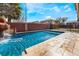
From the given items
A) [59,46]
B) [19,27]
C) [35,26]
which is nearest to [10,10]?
[19,27]

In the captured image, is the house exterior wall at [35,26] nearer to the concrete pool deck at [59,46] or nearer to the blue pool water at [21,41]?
the blue pool water at [21,41]

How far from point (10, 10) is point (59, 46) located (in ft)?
2.04

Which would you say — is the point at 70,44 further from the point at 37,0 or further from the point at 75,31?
the point at 37,0

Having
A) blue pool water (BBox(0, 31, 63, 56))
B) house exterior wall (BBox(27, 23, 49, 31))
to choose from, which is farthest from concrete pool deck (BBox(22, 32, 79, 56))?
house exterior wall (BBox(27, 23, 49, 31))

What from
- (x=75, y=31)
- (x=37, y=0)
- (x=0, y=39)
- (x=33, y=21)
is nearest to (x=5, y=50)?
(x=0, y=39)

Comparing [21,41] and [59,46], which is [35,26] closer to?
[21,41]

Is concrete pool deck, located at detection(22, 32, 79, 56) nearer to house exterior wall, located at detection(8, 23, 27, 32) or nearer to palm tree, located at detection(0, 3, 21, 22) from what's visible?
house exterior wall, located at detection(8, 23, 27, 32)

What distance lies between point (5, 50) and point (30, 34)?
0.30 metres

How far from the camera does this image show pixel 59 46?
1566 millimetres

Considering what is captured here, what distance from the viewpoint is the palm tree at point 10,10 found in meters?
1.58

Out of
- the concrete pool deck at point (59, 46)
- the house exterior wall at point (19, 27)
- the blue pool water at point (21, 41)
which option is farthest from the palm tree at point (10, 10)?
the concrete pool deck at point (59, 46)

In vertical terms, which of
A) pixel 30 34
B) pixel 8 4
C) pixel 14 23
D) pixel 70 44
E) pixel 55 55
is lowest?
pixel 55 55

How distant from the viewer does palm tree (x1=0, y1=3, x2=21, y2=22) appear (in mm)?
1582

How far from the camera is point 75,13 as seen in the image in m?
1.59
